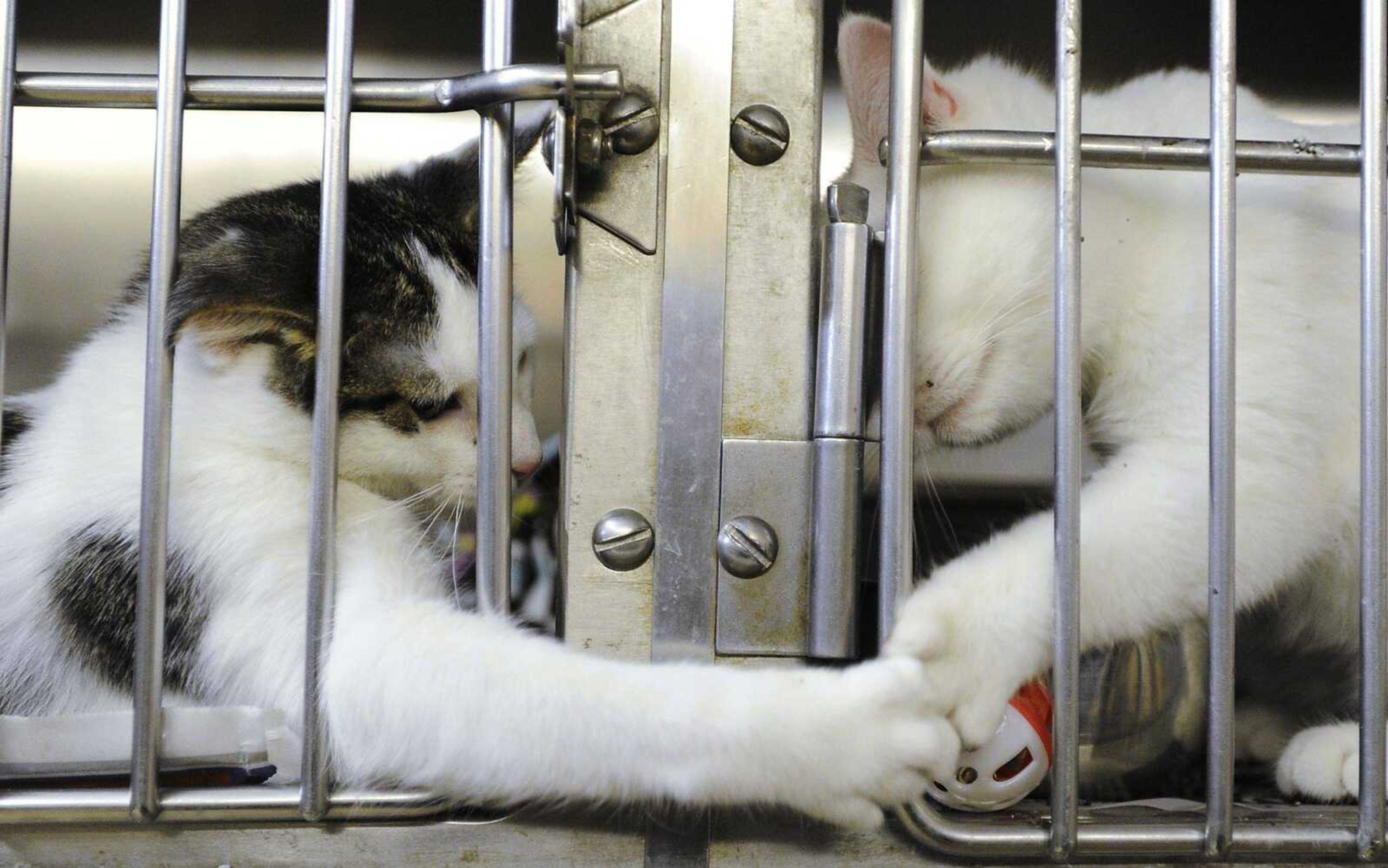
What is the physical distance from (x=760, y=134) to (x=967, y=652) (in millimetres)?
429

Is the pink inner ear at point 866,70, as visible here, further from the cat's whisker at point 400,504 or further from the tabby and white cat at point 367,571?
the cat's whisker at point 400,504

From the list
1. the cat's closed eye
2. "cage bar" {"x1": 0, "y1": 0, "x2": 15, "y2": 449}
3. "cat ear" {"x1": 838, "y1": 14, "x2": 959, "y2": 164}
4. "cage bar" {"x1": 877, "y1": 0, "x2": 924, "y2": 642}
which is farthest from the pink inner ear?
"cage bar" {"x1": 0, "y1": 0, "x2": 15, "y2": 449}

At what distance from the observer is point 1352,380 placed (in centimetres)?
101

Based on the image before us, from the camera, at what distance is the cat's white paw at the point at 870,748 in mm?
766

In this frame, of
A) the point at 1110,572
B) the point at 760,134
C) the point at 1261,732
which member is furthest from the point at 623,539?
the point at 1261,732

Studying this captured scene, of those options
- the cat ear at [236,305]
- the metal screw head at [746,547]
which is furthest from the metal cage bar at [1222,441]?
the cat ear at [236,305]

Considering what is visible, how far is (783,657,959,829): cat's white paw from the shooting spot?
0.77 meters

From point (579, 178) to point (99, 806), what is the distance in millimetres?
579

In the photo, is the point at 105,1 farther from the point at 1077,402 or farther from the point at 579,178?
the point at 1077,402

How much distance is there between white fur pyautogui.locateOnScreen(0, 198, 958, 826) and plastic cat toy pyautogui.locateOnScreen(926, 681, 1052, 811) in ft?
0.18

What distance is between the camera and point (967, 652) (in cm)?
84

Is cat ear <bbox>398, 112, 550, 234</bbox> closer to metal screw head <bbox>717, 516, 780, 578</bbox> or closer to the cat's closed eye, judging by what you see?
the cat's closed eye

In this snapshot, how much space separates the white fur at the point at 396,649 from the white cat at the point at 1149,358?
0.19m

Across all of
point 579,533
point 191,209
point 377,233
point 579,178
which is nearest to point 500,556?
point 579,533
